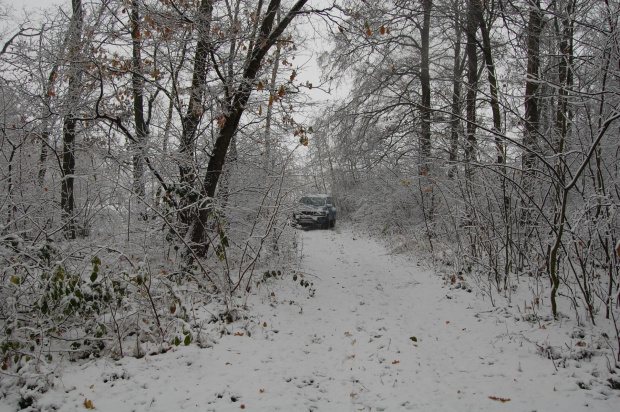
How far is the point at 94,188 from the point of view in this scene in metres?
5.17

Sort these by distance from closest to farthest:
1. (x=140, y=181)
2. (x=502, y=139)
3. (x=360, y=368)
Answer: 1. (x=360, y=368)
2. (x=502, y=139)
3. (x=140, y=181)

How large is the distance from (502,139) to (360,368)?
3149 mm

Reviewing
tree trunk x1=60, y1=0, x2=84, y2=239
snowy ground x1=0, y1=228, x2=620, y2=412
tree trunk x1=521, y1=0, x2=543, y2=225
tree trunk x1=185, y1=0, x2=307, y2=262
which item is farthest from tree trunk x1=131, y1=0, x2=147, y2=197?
tree trunk x1=521, y1=0, x2=543, y2=225

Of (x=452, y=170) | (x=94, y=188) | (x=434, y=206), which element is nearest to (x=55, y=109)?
(x=94, y=188)

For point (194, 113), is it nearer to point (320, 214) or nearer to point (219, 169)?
point (219, 169)

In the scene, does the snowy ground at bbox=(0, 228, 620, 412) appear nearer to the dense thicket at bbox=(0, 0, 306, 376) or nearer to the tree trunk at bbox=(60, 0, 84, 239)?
the dense thicket at bbox=(0, 0, 306, 376)

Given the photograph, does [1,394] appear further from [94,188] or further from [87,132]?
[87,132]

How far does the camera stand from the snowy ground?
9.55ft

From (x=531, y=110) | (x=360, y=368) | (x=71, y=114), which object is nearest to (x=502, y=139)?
(x=360, y=368)

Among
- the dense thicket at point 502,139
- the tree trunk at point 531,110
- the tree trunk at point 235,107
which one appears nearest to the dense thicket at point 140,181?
the tree trunk at point 235,107

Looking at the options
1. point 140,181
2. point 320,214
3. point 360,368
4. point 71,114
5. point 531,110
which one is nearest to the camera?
point 360,368

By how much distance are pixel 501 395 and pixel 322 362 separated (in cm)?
172

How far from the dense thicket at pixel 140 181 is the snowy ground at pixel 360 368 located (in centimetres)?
40

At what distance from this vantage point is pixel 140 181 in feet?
18.4
